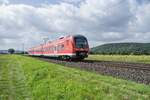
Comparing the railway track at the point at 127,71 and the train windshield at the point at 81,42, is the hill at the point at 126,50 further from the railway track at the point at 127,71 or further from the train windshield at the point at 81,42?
the railway track at the point at 127,71

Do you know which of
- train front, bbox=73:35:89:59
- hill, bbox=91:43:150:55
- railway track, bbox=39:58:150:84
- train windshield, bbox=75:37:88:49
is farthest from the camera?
hill, bbox=91:43:150:55

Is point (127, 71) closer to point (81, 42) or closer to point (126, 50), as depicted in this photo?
point (81, 42)

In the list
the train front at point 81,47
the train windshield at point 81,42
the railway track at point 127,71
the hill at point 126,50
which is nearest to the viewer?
the railway track at point 127,71

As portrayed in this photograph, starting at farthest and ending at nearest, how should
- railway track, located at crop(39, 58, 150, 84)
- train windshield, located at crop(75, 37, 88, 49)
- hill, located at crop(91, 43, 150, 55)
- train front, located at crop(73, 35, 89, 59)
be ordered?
hill, located at crop(91, 43, 150, 55)
train windshield, located at crop(75, 37, 88, 49)
train front, located at crop(73, 35, 89, 59)
railway track, located at crop(39, 58, 150, 84)

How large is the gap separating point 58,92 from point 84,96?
2.24 meters

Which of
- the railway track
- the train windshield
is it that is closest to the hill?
the train windshield

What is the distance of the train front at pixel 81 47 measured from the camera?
40.5 metres

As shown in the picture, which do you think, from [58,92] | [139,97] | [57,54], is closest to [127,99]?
[139,97]

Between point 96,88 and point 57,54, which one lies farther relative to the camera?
point 57,54

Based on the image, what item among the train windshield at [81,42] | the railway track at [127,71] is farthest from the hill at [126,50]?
the railway track at [127,71]

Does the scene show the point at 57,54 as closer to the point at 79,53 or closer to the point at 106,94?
the point at 79,53

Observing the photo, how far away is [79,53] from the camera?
4059 centimetres

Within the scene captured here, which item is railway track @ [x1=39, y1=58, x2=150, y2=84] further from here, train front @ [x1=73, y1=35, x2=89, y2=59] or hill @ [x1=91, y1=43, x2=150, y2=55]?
hill @ [x1=91, y1=43, x2=150, y2=55]

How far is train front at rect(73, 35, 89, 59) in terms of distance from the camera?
40531 millimetres
